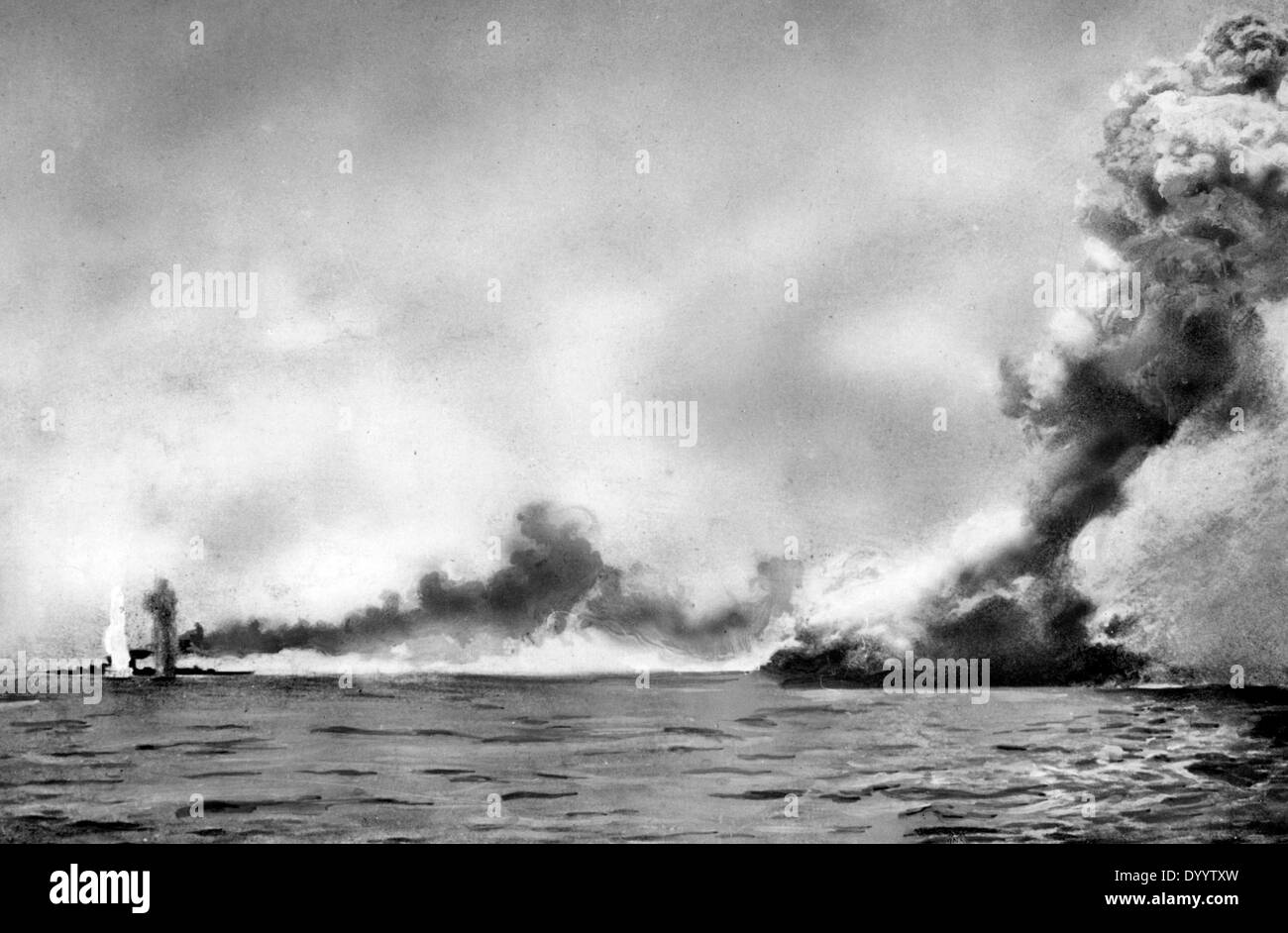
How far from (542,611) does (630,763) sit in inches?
29.8

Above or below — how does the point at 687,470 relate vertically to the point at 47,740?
above

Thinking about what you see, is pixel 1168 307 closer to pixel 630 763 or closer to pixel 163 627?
pixel 630 763

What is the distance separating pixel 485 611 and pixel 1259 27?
4268 mm

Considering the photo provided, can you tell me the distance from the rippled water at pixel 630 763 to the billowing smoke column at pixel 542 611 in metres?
0.18

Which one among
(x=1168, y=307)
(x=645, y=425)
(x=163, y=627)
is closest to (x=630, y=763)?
(x=645, y=425)

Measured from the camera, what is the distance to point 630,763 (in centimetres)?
602

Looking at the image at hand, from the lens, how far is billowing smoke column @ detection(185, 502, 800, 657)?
605cm

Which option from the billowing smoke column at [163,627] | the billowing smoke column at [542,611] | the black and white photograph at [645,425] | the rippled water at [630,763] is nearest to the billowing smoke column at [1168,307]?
the black and white photograph at [645,425]

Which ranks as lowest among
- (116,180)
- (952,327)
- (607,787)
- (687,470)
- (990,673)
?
(607,787)

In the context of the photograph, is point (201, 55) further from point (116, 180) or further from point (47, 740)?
point (47, 740)

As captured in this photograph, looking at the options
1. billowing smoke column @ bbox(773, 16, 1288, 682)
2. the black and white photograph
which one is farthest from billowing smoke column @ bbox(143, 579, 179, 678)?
billowing smoke column @ bbox(773, 16, 1288, 682)
